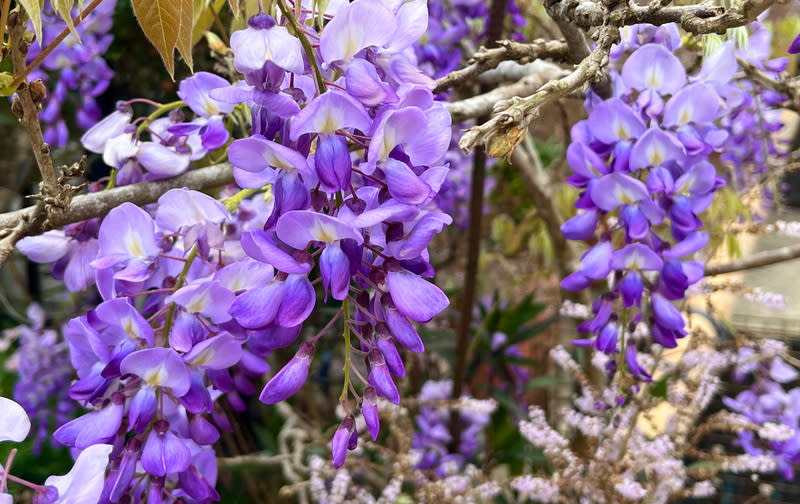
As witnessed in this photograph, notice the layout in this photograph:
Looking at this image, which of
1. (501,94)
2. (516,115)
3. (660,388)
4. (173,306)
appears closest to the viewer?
(516,115)

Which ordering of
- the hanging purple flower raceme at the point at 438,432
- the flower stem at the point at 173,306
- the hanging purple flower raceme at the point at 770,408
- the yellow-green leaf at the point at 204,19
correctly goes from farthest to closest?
the hanging purple flower raceme at the point at 438,432, the hanging purple flower raceme at the point at 770,408, the yellow-green leaf at the point at 204,19, the flower stem at the point at 173,306

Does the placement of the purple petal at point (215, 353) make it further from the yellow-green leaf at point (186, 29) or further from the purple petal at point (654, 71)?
the purple petal at point (654, 71)

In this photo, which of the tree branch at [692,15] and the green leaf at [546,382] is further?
the green leaf at [546,382]

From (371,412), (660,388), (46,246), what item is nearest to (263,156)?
(371,412)

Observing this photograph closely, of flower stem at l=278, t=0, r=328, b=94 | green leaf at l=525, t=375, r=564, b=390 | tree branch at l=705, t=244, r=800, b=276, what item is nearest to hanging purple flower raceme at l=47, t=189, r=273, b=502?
flower stem at l=278, t=0, r=328, b=94

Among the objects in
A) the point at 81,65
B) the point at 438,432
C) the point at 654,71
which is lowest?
the point at 438,432

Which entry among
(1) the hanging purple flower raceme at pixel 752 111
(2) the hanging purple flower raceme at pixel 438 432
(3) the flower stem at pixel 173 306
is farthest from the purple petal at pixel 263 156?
(2) the hanging purple flower raceme at pixel 438 432

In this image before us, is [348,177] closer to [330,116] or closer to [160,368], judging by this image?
[330,116]
